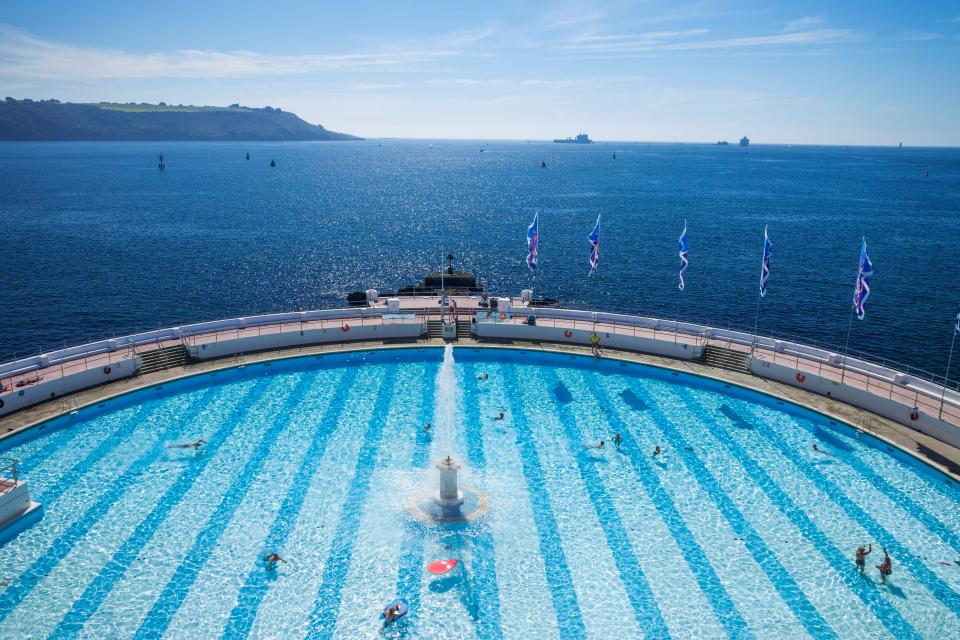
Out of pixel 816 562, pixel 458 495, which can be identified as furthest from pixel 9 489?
pixel 816 562

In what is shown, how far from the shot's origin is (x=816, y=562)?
1939 centimetres

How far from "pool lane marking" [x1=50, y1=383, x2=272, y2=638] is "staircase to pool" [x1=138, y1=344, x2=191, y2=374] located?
6.00m

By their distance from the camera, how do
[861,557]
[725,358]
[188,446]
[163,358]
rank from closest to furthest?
[861,557] → [188,446] → [163,358] → [725,358]

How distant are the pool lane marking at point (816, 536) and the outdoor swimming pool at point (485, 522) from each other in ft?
0.29

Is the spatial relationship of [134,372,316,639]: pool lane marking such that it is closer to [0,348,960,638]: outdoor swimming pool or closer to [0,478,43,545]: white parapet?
[0,348,960,638]: outdoor swimming pool

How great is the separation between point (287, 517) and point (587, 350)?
19698 mm

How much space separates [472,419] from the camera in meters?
28.6

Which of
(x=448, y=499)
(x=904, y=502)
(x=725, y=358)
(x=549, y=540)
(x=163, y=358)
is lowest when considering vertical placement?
(x=549, y=540)

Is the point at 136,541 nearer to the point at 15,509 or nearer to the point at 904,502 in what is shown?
the point at 15,509

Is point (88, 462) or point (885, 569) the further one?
point (88, 462)

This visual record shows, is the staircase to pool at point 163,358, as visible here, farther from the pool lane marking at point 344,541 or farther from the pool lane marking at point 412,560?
the pool lane marking at point 412,560

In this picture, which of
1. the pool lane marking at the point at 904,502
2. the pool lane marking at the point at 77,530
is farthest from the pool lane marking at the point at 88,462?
the pool lane marking at the point at 904,502

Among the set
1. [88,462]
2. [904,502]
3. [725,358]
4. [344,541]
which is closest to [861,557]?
[904,502]

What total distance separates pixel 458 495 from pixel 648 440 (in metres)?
9.48
